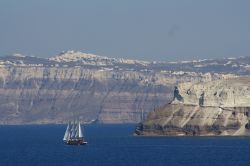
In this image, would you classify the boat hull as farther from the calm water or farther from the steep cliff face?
the steep cliff face

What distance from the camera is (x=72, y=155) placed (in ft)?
503

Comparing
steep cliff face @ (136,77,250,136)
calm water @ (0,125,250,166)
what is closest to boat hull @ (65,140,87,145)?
calm water @ (0,125,250,166)

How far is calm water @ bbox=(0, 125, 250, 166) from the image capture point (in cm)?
13712

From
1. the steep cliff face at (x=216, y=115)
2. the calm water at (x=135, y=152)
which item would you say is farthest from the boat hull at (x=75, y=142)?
the steep cliff face at (x=216, y=115)

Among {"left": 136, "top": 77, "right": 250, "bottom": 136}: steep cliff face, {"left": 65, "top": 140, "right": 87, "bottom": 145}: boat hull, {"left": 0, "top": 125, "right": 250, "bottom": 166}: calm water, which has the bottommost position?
{"left": 0, "top": 125, "right": 250, "bottom": 166}: calm water

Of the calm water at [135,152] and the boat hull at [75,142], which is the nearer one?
the calm water at [135,152]

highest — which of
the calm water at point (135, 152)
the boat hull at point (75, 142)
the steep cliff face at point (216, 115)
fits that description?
the steep cliff face at point (216, 115)

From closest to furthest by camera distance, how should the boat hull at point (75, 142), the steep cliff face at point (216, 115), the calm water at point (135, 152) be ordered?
1. the calm water at point (135, 152)
2. the boat hull at point (75, 142)
3. the steep cliff face at point (216, 115)

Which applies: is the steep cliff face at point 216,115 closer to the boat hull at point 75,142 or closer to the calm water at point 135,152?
the calm water at point 135,152

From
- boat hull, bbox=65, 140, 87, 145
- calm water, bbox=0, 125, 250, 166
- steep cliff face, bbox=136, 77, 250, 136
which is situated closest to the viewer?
calm water, bbox=0, 125, 250, 166

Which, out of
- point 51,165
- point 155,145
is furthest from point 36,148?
point 51,165

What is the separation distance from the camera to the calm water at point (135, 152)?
5399 inches

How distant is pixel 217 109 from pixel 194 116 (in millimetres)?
3936

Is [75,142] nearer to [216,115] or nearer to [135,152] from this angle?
[216,115]
